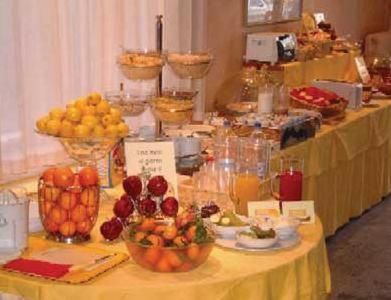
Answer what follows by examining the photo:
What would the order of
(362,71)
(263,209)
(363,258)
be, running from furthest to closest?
1. (362,71)
2. (363,258)
3. (263,209)

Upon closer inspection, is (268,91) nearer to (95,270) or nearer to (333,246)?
(333,246)

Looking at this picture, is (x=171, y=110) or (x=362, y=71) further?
(x=362, y=71)

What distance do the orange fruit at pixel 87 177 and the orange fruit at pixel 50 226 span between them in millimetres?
156

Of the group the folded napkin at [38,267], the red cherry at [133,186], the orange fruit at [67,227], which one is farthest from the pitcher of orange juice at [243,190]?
the folded napkin at [38,267]

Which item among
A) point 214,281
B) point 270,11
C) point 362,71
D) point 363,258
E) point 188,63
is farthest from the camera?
point 362,71

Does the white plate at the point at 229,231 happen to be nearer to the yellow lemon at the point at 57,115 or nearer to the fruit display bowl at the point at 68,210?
the fruit display bowl at the point at 68,210

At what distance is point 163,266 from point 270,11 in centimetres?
341

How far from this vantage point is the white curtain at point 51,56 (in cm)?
328

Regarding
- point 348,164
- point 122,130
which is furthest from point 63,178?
point 348,164

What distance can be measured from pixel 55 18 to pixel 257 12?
6.13 ft

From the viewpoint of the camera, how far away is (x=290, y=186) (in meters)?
2.58

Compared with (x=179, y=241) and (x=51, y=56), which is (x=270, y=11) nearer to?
(x=51, y=56)

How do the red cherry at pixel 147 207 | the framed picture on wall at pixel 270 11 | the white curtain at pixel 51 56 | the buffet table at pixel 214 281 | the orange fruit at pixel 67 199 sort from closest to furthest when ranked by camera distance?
1. the buffet table at pixel 214 281
2. the orange fruit at pixel 67 199
3. the red cherry at pixel 147 207
4. the white curtain at pixel 51 56
5. the framed picture on wall at pixel 270 11

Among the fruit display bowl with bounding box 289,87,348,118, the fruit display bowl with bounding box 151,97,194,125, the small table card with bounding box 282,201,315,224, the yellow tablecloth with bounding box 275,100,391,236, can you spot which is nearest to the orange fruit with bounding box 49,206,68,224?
the small table card with bounding box 282,201,315,224
